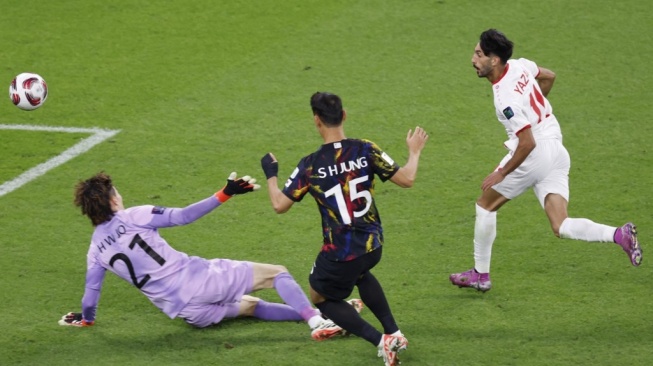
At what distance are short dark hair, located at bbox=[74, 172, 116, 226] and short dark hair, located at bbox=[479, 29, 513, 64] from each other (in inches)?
105

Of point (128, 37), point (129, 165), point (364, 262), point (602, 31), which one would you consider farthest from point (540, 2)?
point (364, 262)

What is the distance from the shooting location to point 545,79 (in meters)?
8.02

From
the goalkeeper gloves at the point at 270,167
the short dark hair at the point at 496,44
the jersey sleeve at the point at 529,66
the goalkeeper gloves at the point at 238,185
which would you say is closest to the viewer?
the goalkeeper gloves at the point at 270,167

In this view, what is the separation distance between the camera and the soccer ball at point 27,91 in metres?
10.0

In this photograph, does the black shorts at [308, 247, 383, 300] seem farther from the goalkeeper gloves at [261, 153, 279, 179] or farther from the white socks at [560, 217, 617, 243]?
the white socks at [560, 217, 617, 243]

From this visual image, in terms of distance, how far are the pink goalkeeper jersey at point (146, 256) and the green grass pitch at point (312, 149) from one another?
1.11ft

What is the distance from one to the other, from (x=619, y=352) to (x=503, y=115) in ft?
5.63

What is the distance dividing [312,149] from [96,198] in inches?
141

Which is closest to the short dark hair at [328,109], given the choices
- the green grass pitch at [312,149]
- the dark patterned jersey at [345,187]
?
the dark patterned jersey at [345,187]

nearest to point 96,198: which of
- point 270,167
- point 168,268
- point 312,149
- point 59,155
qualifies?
point 168,268

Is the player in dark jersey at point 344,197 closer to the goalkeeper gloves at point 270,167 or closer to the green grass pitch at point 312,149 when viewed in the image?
the goalkeeper gloves at point 270,167

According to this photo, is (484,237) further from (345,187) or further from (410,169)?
(345,187)

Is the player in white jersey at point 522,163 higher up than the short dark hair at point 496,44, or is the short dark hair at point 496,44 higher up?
the short dark hair at point 496,44

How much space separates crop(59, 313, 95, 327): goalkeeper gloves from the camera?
7.45 meters
